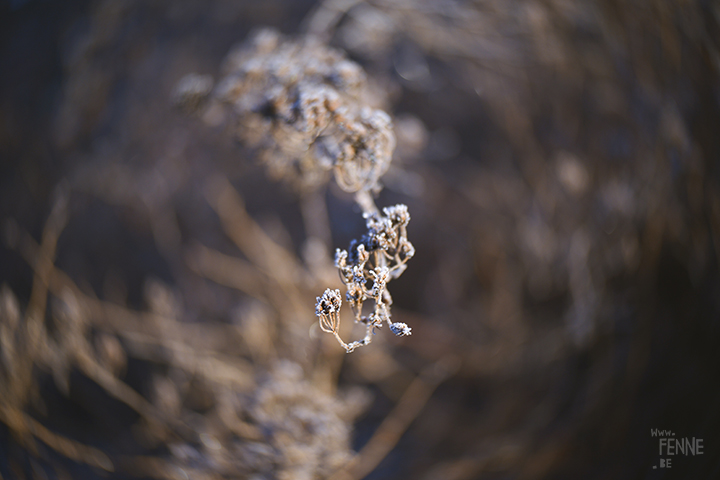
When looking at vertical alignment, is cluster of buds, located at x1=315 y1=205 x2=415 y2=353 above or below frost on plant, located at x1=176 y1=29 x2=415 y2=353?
below

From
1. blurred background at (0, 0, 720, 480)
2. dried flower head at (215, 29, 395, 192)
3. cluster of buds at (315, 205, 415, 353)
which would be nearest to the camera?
cluster of buds at (315, 205, 415, 353)

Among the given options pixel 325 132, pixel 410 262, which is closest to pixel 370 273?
pixel 325 132

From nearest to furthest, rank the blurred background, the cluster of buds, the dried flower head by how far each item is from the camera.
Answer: the cluster of buds
the dried flower head
the blurred background

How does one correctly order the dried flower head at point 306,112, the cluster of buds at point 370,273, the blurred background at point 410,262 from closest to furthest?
1. the cluster of buds at point 370,273
2. the dried flower head at point 306,112
3. the blurred background at point 410,262

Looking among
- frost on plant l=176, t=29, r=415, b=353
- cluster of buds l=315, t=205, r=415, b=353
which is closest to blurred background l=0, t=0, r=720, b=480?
frost on plant l=176, t=29, r=415, b=353

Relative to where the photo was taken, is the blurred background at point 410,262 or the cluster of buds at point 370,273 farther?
the blurred background at point 410,262

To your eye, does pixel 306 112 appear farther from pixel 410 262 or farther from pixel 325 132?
pixel 410 262

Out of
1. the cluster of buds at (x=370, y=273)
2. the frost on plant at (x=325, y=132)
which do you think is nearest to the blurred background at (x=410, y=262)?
the frost on plant at (x=325, y=132)

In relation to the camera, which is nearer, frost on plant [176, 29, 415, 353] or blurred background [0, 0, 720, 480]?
frost on plant [176, 29, 415, 353]

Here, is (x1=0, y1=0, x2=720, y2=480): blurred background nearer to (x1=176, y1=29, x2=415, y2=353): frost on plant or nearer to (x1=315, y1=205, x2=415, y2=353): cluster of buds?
(x1=176, y1=29, x2=415, y2=353): frost on plant

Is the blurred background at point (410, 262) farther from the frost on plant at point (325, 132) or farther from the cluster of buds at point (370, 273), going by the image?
the cluster of buds at point (370, 273)
